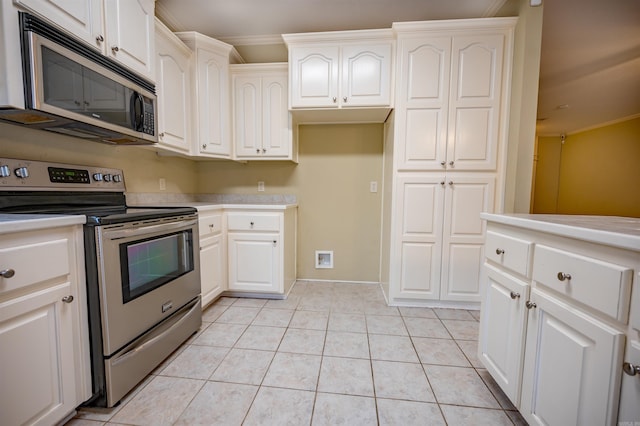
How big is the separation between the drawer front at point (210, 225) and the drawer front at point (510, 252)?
1892 millimetres

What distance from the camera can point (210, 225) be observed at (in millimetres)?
2109

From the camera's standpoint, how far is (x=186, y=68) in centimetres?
212

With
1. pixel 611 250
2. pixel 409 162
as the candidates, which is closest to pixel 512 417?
pixel 611 250

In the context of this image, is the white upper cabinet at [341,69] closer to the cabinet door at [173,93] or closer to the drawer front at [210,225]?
the cabinet door at [173,93]

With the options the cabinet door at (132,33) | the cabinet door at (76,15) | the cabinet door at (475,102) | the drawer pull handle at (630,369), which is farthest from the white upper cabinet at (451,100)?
the cabinet door at (76,15)

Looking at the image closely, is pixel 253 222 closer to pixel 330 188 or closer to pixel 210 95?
pixel 330 188

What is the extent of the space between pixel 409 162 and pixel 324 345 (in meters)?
1.56

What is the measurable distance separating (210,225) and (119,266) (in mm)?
960

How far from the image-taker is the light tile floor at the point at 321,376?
1141 mm

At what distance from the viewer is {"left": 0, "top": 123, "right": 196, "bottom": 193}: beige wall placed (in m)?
1.26

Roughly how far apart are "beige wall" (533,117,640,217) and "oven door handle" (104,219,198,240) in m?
7.08

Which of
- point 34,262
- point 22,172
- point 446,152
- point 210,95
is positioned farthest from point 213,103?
point 446,152

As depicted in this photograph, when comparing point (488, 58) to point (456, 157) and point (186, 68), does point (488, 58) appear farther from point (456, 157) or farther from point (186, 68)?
point (186, 68)

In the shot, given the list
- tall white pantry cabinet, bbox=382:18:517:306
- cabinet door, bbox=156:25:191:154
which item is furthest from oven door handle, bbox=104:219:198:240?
tall white pantry cabinet, bbox=382:18:517:306
